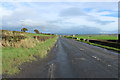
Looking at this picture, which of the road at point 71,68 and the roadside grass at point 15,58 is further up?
the roadside grass at point 15,58

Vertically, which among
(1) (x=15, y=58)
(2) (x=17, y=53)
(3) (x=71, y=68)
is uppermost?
(2) (x=17, y=53)

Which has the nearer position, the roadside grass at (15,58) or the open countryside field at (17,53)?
the roadside grass at (15,58)

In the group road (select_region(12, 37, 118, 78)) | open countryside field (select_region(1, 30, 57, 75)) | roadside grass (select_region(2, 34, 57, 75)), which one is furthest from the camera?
open countryside field (select_region(1, 30, 57, 75))

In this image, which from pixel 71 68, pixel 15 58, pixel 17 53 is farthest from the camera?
pixel 17 53

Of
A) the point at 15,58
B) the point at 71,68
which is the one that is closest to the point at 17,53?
the point at 15,58

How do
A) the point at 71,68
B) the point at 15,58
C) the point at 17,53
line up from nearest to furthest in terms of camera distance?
the point at 71,68, the point at 15,58, the point at 17,53

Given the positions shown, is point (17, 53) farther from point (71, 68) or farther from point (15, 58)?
point (71, 68)

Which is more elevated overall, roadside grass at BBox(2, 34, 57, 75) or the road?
roadside grass at BBox(2, 34, 57, 75)

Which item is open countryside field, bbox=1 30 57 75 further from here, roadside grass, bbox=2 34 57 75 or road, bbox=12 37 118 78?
road, bbox=12 37 118 78

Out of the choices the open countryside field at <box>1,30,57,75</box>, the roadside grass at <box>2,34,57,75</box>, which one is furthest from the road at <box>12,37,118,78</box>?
the open countryside field at <box>1,30,57,75</box>

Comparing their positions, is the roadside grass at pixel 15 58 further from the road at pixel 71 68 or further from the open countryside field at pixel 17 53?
the road at pixel 71 68

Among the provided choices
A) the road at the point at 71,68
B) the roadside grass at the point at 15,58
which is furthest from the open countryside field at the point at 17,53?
the road at the point at 71,68

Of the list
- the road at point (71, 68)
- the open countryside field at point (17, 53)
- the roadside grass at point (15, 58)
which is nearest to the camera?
the road at point (71, 68)

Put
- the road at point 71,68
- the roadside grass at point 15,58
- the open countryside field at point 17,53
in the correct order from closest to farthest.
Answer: the road at point 71,68 < the roadside grass at point 15,58 < the open countryside field at point 17,53
